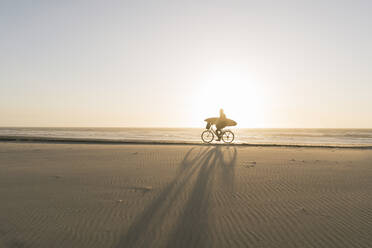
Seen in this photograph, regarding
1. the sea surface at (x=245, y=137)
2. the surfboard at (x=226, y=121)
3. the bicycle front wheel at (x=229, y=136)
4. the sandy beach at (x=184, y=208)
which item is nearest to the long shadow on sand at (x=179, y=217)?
the sandy beach at (x=184, y=208)

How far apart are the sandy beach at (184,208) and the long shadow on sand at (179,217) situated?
0.6 inches

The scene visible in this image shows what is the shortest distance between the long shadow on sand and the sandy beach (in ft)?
0.05

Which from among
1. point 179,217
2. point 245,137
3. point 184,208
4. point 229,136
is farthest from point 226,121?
point 245,137

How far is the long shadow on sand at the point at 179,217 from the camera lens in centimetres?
345

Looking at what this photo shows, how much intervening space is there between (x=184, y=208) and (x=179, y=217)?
1.53ft

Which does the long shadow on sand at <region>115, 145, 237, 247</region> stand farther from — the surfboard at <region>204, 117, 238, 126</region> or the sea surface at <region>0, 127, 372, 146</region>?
the sea surface at <region>0, 127, 372, 146</region>

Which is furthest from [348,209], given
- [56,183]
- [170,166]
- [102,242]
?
[56,183]

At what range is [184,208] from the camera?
475cm

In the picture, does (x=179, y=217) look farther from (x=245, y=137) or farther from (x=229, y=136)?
(x=245, y=137)

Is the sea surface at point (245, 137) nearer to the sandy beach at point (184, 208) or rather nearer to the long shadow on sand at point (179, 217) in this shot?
the sandy beach at point (184, 208)

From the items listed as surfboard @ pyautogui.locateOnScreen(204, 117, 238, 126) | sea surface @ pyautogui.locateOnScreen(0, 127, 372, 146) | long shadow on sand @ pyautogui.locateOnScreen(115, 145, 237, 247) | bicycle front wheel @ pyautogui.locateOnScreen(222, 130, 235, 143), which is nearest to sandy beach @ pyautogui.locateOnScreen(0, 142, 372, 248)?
long shadow on sand @ pyautogui.locateOnScreen(115, 145, 237, 247)

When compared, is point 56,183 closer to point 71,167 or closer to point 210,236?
point 71,167

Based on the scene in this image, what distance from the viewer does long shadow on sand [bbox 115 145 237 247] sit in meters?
3.45

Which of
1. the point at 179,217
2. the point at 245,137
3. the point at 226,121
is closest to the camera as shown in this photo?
the point at 179,217
